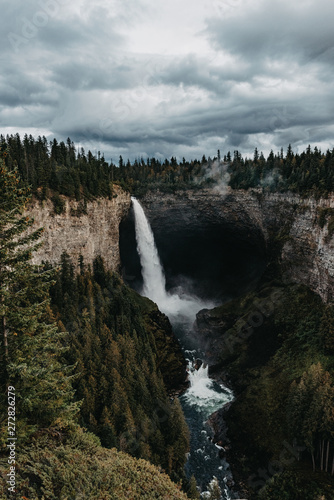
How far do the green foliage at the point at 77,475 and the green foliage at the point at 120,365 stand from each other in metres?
10.8

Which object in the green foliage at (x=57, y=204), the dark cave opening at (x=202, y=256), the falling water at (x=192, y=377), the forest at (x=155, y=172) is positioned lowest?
the falling water at (x=192, y=377)

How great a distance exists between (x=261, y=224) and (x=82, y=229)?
42.0 meters

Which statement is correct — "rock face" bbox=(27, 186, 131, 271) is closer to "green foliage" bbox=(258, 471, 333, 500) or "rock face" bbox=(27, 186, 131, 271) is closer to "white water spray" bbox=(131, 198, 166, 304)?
"white water spray" bbox=(131, 198, 166, 304)

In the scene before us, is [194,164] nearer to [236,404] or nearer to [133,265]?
[133,265]

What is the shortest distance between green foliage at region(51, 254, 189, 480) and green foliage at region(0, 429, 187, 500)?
10.8 meters

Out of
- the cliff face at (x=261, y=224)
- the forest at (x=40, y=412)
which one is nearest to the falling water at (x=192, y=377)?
the cliff face at (x=261, y=224)

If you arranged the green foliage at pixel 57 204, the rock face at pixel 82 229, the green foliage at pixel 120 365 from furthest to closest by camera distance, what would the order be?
the green foliage at pixel 57 204 < the rock face at pixel 82 229 < the green foliage at pixel 120 365

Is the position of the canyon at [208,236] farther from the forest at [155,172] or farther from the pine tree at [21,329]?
the pine tree at [21,329]

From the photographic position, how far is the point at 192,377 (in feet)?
193

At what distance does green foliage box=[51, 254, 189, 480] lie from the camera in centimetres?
3619

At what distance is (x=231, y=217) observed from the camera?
81.2 meters

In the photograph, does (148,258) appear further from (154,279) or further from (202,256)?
(202,256)

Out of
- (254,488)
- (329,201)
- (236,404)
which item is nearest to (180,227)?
(329,201)

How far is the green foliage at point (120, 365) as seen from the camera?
36.2 metres
